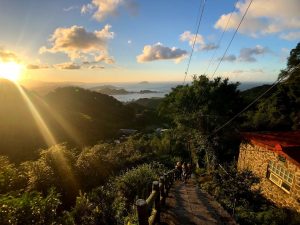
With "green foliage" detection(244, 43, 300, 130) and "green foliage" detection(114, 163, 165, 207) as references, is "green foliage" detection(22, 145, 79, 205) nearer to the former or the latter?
"green foliage" detection(114, 163, 165, 207)

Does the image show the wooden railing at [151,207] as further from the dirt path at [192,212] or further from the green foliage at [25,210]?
the green foliage at [25,210]

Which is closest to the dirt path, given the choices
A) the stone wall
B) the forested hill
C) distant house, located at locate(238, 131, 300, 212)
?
the stone wall

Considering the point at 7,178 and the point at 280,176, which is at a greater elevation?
the point at 7,178

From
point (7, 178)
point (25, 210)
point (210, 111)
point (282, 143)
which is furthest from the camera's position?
point (210, 111)

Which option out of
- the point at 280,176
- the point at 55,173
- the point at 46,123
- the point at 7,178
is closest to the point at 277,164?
the point at 280,176

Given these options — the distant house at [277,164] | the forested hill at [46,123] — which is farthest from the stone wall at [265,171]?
the forested hill at [46,123]

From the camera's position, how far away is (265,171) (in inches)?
636

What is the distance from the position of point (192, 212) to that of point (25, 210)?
5328mm

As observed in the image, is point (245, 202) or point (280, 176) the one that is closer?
point (245, 202)

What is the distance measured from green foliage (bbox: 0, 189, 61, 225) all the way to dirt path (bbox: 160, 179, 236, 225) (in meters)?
3.48

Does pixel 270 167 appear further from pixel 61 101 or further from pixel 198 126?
pixel 61 101

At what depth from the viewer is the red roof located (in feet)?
43.3

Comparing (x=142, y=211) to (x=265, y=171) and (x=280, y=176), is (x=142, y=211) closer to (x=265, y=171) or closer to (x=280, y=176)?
(x=280, y=176)

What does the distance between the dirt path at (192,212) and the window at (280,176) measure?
16.7ft
